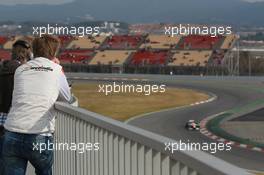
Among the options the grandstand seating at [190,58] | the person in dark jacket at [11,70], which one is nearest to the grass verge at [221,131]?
the person in dark jacket at [11,70]

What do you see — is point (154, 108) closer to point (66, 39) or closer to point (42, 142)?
point (42, 142)

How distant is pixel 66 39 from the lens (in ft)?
360

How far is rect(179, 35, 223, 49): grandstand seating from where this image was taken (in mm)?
97562

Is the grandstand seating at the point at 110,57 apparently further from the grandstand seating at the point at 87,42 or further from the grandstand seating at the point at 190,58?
the grandstand seating at the point at 190,58

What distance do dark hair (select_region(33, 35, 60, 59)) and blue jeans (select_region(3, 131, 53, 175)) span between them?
31.0 inches

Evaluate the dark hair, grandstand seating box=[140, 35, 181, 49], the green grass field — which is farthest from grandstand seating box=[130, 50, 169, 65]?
the dark hair

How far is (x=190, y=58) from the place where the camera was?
9225cm

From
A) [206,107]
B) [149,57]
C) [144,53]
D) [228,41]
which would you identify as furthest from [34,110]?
[149,57]

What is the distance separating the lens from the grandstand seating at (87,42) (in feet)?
344

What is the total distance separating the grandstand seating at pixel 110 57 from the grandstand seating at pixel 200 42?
9775 millimetres

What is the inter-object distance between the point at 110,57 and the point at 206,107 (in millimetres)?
50902

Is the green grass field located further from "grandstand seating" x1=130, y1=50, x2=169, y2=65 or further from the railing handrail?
the railing handrail

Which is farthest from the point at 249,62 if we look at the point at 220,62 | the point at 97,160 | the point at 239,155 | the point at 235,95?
the point at 97,160

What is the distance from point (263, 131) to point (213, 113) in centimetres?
1029
